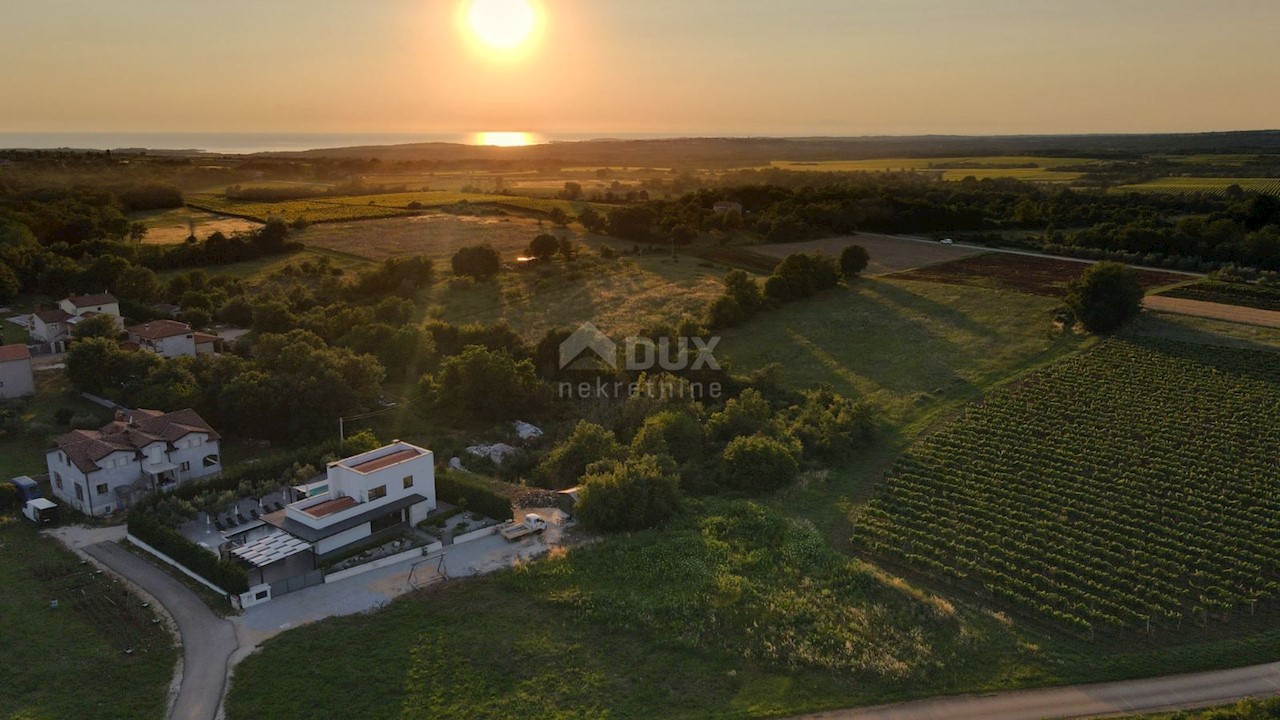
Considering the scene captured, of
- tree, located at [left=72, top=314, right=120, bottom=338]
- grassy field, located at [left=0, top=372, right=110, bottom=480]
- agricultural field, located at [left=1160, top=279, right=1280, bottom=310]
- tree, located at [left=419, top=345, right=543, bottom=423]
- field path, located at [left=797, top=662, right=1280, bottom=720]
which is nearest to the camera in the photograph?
field path, located at [left=797, top=662, right=1280, bottom=720]

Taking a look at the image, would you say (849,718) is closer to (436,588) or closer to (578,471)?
(436,588)

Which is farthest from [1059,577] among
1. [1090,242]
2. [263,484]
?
[1090,242]

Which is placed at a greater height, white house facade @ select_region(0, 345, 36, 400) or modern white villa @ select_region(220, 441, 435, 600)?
white house facade @ select_region(0, 345, 36, 400)

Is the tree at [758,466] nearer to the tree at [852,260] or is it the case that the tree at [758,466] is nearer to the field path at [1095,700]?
the field path at [1095,700]

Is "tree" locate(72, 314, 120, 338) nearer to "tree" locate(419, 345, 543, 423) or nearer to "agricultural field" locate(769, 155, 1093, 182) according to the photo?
"tree" locate(419, 345, 543, 423)

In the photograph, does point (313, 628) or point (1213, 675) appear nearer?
point (1213, 675)

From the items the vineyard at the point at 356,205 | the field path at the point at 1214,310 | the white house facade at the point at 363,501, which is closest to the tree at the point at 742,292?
the field path at the point at 1214,310

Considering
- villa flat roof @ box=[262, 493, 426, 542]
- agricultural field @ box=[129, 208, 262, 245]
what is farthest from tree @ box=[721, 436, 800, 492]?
agricultural field @ box=[129, 208, 262, 245]
